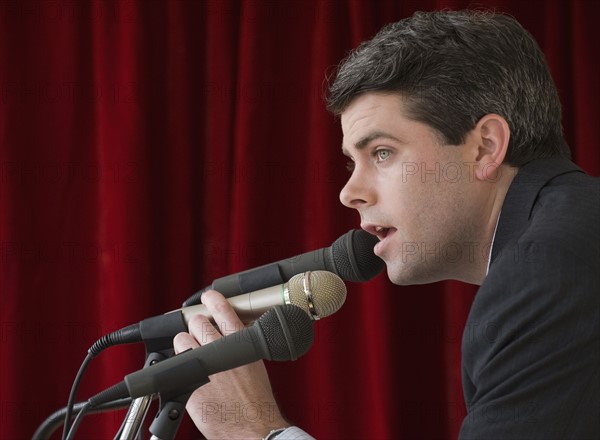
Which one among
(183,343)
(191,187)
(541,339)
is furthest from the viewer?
(191,187)

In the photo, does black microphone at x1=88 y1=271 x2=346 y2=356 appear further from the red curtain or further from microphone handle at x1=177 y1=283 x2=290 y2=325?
the red curtain

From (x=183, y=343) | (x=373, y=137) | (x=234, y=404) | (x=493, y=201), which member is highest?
(x=373, y=137)

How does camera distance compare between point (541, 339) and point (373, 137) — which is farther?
point (373, 137)

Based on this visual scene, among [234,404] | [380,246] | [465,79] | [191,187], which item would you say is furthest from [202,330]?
[191,187]

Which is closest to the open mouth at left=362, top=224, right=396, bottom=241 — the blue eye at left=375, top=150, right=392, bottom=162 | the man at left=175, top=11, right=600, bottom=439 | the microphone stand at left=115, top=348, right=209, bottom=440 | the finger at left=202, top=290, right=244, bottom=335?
the man at left=175, top=11, right=600, bottom=439

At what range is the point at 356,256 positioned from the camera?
3.85ft

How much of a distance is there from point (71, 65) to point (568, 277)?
63.9 inches

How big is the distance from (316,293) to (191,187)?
1.13 metres

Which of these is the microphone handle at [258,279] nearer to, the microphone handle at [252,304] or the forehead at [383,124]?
the microphone handle at [252,304]

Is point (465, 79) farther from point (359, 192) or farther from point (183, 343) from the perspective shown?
point (183, 343)

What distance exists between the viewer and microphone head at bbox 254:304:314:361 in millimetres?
906

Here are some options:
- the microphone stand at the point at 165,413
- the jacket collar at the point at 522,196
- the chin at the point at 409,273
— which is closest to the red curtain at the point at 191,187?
the chin at the point at 409,273

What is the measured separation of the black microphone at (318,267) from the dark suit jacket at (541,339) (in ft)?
0.91

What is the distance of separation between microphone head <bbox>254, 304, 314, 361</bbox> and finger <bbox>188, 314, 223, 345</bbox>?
95 millimetres
